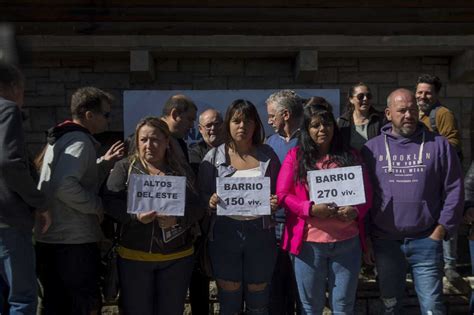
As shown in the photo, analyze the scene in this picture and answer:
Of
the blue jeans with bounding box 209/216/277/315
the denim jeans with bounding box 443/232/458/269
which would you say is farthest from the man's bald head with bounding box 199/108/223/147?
the denim jeans with bounding box 443/232/458/269

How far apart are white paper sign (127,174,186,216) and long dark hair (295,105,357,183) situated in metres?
0.74

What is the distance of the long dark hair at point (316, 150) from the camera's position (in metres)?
3.74

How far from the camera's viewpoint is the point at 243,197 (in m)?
3.67

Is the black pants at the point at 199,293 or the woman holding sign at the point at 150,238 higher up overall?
the woman holding sign at the point at 150,238

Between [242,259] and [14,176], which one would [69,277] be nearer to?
[14,176]

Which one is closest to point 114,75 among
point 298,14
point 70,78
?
point 70,78

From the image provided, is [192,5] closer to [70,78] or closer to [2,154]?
[70,78]

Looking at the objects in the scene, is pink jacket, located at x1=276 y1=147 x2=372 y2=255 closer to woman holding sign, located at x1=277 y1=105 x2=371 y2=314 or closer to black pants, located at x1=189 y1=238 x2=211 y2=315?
woman holding sign, located at x1=277 y1=105 x2=371 y2=314

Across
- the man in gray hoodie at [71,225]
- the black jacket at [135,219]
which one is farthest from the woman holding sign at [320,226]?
the man in gray hoodie at [71,225]

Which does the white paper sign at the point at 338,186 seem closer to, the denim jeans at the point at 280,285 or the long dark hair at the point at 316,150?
the long dark hair at the point at 316,150

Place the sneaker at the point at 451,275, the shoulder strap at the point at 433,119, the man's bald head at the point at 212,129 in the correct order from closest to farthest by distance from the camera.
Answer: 1. the man's bald head at the point at 212,129
2. the shoulder strap at the point at 433,119
3. the sneaker at the point at 451,275

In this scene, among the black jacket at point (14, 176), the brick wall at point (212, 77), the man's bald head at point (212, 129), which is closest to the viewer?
the black jacket at point (14, 176)

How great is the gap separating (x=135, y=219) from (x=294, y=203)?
945 mm

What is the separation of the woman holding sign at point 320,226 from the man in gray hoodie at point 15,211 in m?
1.46
